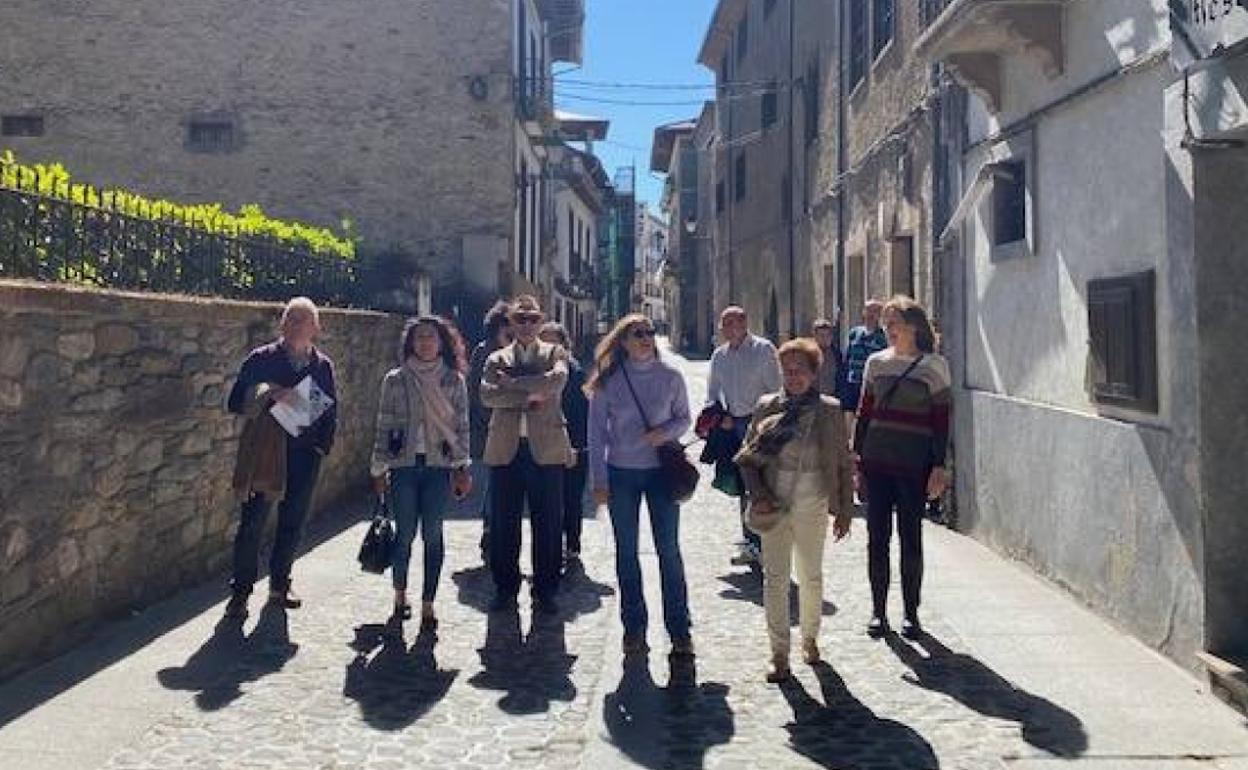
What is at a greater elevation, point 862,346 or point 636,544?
point 862,346

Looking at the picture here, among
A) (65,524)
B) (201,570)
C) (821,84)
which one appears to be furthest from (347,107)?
(65,524)

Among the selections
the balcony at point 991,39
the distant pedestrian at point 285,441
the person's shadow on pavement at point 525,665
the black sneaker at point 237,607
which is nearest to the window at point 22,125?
the distant pedestrian at point 285,441

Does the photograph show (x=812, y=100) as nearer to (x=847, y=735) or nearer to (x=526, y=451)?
(x=526, y=451)

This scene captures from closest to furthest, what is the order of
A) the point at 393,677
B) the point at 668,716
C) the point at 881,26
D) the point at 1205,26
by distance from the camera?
the point at 668,716 < the point at 1205,26 < the point at 393,677 < the point at 881,26

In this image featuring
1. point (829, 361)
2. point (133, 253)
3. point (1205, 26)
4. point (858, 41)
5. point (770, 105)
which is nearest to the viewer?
point (1205, 26)

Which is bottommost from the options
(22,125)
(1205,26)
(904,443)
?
(904,443)

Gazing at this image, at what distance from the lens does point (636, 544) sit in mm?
5426

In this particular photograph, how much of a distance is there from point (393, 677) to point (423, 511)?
3.60ft

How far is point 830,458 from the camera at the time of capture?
5.10 meters

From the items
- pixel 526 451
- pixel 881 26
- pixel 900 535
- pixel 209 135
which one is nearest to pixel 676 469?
pixel 526 451

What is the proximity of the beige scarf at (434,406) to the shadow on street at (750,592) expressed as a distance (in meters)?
1.99

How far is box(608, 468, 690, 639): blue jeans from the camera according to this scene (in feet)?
17.4

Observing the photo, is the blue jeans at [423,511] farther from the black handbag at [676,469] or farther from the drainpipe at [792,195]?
the drainpipe at [792,195]

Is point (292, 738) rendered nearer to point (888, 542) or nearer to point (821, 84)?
point (888, 542)
